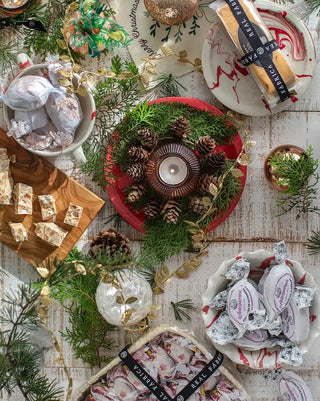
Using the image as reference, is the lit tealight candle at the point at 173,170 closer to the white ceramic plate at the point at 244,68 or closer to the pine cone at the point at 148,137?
the pine cone at the point at 148,137

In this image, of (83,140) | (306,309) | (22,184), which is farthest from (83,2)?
(306,309)

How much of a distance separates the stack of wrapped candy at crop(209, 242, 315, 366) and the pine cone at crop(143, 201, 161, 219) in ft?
0.64

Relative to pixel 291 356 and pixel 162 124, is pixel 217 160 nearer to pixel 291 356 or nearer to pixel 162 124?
pixel 162 124

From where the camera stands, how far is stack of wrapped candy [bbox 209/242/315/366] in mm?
1166

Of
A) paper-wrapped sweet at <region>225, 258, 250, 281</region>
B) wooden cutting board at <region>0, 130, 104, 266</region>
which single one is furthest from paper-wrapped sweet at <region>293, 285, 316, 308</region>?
wooden cutting board at <region>0, 130, 104, 266</region>

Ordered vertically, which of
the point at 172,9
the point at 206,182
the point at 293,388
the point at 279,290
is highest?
the point at 172,9

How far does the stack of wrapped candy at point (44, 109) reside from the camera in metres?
1.12

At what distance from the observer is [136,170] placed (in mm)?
1207

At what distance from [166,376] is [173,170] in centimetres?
44

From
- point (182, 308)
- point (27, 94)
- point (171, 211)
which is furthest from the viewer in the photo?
point (182, 308)

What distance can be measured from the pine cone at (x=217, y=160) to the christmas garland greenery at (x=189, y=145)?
0.02 m

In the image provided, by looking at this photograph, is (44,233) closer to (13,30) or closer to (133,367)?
(133,367)

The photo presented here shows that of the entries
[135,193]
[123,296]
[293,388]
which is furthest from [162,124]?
[293,388]

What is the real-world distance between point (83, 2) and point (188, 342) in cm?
73
